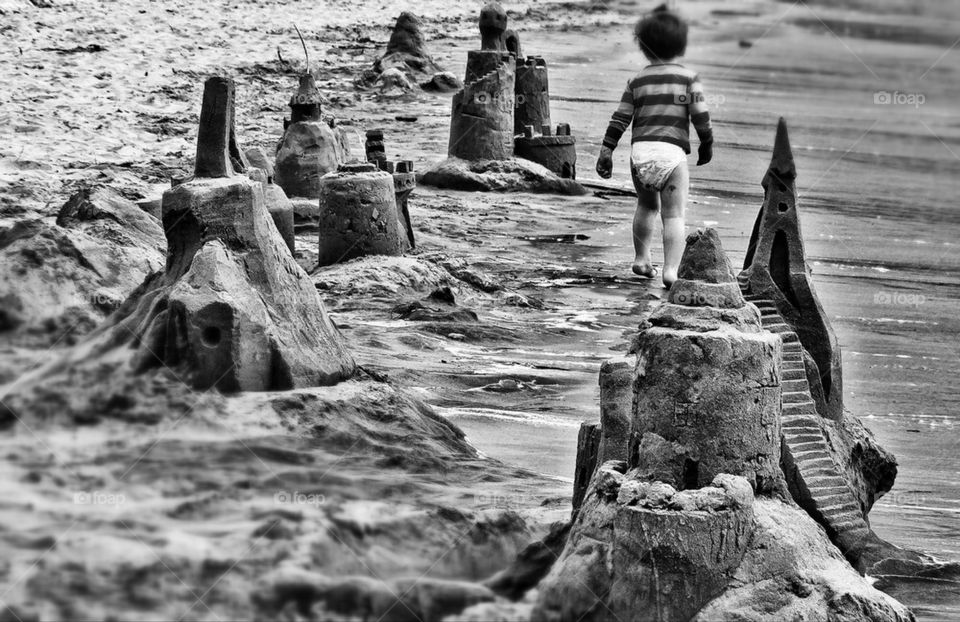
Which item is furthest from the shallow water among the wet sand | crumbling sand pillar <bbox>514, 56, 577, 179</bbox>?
crumbling sand pillar <bbox>514, 56, 577, 179</bbox>

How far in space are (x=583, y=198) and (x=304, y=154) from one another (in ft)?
11.6

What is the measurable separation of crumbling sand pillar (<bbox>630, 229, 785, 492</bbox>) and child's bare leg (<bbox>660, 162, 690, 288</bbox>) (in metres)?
4.60

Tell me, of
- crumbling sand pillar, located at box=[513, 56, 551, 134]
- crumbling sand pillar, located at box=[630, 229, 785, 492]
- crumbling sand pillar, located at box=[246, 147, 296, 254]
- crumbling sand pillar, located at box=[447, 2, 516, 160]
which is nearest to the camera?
crumbling sand pillar, located at box=[630, 229, 785, 492]

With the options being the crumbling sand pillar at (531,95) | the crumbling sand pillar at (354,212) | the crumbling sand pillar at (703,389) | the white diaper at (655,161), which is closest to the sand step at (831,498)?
the crumbling sand pillar at (703,389)

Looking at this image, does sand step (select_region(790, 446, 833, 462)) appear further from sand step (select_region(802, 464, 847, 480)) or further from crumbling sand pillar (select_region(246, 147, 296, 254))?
crumbling sand pillar (select_region(246, 147, 296, 254))

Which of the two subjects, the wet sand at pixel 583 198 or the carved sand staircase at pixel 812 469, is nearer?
the carved sand staircase at pixel 812 469

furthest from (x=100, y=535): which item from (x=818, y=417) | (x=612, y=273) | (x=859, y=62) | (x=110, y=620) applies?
(x=859, y=62)

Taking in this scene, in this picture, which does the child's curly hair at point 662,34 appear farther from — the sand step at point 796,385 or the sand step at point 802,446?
the sand step at point 802,446

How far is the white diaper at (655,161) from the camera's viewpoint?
31.0ft

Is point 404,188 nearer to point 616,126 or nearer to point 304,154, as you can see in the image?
point 304,154

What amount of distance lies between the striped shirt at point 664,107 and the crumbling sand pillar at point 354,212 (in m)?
1.67

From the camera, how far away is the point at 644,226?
1010 centimetres

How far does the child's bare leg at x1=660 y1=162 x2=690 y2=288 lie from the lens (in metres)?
9.53

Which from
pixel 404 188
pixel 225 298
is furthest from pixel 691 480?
pixel 404 188
